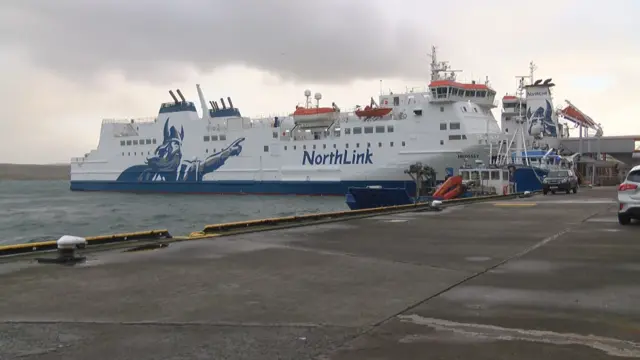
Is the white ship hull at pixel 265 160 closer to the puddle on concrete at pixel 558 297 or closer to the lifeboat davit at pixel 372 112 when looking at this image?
the lifeboat davit at pixel 372 112

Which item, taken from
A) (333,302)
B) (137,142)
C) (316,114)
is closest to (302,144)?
(316,114)

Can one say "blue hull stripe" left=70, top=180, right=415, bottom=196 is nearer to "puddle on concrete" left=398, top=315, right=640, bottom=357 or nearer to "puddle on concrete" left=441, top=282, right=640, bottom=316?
"puddle on concrete" left=441, top=282, right=640, bottom=316

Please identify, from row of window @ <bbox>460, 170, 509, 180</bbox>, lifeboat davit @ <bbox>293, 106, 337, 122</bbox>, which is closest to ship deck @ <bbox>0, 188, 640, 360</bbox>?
row of window @ <bbox>460, 170, 509, 180</bbox>

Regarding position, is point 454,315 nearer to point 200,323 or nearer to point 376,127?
point 200,323

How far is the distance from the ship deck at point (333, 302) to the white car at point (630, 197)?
2317 millimetres

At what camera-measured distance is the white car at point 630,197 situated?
11.5 meters

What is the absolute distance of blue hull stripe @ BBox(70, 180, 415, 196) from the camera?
153 ft

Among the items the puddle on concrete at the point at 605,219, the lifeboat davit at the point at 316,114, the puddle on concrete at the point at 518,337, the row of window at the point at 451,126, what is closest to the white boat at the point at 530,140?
the row of window at the point at 451,126

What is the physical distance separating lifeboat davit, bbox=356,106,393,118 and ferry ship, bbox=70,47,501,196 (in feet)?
0.28

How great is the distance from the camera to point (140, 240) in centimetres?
1023

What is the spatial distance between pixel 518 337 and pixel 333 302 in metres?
1.82

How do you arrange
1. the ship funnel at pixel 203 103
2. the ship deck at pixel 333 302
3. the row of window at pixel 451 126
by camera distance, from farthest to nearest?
1. the ship funnel at pixel 203 103
2. the row of window at pixel 451 126
3. the ship deck at pixel 333 302

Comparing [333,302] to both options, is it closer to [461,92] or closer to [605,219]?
[605,219]

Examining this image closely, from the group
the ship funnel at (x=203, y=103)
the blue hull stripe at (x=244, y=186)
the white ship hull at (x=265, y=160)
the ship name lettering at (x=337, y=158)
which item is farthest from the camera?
the ship funnel at (x=203, y=103)
